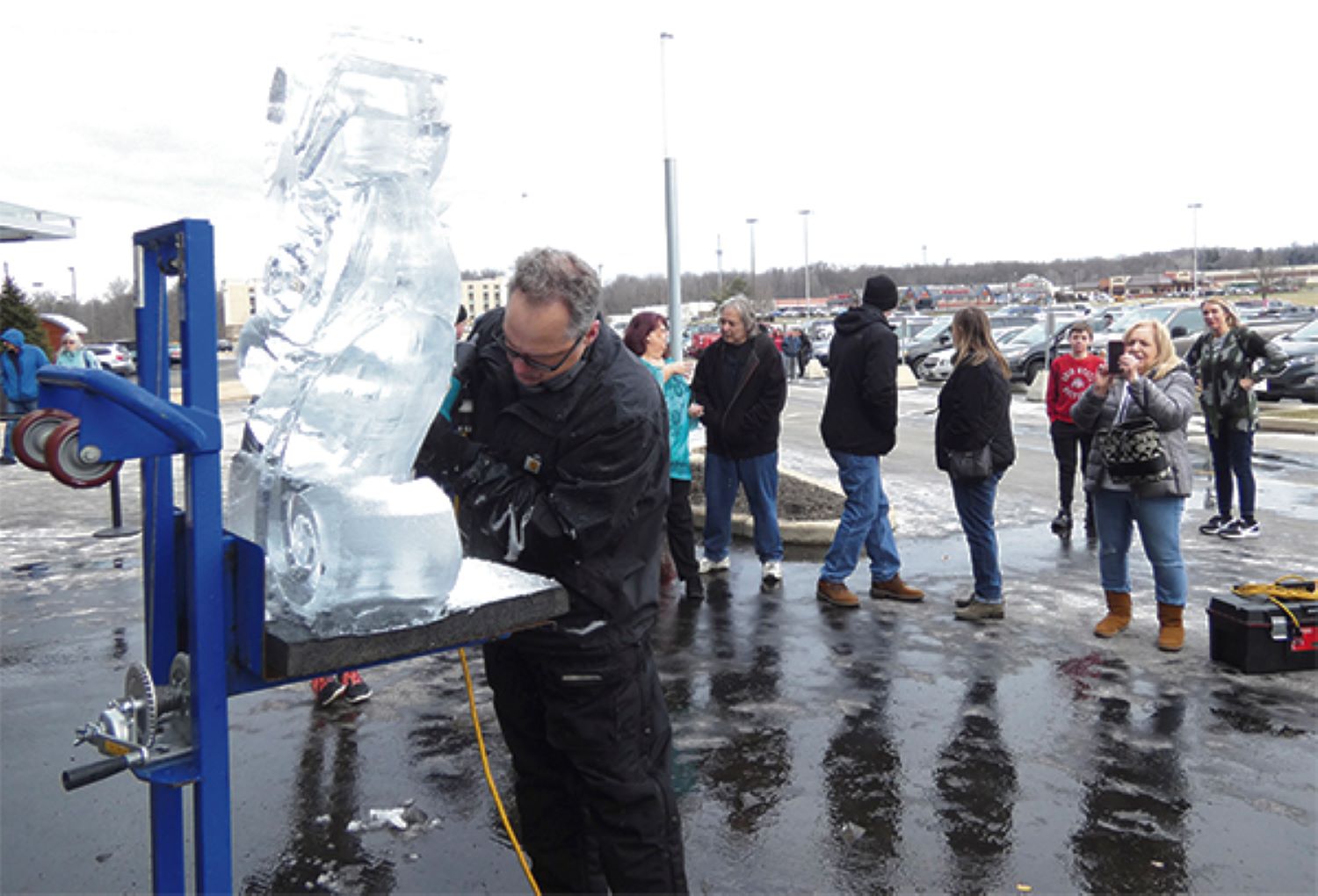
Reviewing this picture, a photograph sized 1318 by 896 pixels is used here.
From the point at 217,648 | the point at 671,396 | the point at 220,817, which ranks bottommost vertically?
the point at 220,817

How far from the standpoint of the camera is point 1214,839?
380cm

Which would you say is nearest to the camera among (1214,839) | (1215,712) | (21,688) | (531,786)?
(531,786)

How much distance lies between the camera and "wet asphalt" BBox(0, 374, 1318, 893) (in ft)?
12.0

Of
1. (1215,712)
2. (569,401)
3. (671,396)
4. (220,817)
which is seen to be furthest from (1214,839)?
(671,396)

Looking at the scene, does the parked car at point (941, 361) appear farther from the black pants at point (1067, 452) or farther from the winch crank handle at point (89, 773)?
the winch crank handle at point (89, 773)

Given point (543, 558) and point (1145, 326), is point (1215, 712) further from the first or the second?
point (543, 558)

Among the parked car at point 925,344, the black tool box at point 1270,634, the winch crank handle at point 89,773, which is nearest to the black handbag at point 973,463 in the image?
the black tool box at point 1270,634

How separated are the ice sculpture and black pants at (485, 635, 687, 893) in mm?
684

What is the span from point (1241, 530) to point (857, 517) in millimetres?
4032

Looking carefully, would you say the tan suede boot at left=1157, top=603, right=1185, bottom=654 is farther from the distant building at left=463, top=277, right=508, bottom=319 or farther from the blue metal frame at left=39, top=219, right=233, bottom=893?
the blue metal frame at left=39, top=219, right=233, bottom=893

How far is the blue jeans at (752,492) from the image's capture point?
23.5ft

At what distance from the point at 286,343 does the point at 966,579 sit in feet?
20.3

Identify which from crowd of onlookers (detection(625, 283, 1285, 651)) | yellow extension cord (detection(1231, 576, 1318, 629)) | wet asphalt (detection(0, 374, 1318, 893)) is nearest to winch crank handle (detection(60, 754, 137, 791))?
wet asphalt (detection(0, 374, 1318, 893))

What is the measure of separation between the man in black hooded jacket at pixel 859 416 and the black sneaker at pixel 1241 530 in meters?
3.63
